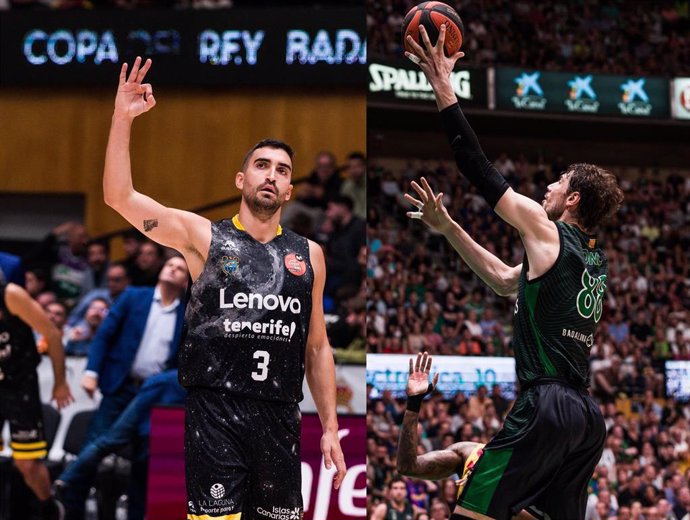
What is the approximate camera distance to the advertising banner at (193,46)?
1527 cm

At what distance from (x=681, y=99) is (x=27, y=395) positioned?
15589 mm

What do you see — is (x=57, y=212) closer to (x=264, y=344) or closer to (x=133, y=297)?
(x=133, y=297)

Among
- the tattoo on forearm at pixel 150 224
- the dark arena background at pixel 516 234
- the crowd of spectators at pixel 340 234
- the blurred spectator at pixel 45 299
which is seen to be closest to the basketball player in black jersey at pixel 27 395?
the crowd of spectators at pixel 340 234

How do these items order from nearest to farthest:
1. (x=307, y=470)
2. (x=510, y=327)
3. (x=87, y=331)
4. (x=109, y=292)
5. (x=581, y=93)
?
1. (x=307, y=470)
2. (x=87, y=331)
3. (x=109, y=292)
4. (x=510, y=327)
5. (x=581, y=93)

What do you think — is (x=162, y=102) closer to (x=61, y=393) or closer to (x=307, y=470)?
(x=61, y=393)

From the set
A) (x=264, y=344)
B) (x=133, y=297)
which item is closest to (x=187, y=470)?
(x=264, y=344)

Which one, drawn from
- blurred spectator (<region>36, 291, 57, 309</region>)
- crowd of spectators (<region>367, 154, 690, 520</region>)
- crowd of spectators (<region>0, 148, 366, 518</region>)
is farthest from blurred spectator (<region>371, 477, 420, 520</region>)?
blurred spectator (<region>36, 291, 57, 309</region>)

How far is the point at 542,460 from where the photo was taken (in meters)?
4.16

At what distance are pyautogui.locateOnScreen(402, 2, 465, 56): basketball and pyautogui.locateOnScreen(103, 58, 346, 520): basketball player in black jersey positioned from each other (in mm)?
1010

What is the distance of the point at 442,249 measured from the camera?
53.9 ft

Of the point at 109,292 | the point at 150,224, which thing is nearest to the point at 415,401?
the point at 150,224

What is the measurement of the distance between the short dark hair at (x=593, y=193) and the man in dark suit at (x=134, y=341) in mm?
4541

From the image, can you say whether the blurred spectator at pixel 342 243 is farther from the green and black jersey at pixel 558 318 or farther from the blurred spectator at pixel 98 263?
the green and black jersey at pixel 558 318

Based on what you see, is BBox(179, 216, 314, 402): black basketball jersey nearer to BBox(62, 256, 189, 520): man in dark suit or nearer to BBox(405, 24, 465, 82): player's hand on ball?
BBox(405, 24, 465, 82): player's hand on ball
